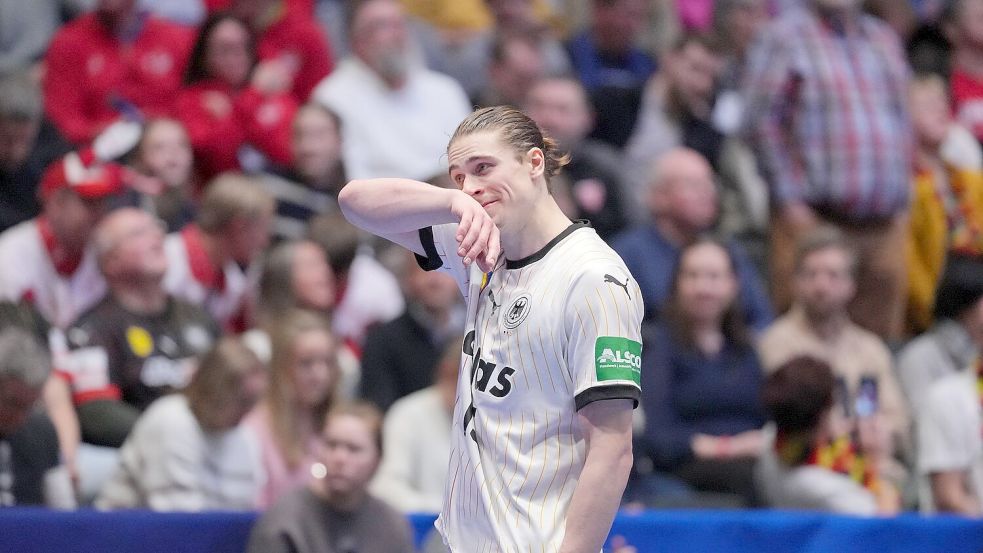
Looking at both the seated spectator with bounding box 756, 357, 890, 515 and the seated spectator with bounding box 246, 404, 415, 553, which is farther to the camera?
the seated spectator with bounding box 756, 357, 890, 515

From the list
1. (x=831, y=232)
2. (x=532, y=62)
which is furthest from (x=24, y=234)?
(x=831, y=232)

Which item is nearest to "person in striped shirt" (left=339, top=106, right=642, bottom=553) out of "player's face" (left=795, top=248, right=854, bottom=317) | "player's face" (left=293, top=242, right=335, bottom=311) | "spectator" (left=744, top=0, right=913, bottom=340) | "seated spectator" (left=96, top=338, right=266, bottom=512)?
"seated spectator" (left=96, top=338, right=266, bottom=512)

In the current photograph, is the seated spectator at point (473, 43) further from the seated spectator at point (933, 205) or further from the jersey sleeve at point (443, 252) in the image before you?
the jersey sleeve at point (443, 252)

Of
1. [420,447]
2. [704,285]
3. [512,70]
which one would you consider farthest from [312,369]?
[512,70]

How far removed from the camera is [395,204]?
3.71m

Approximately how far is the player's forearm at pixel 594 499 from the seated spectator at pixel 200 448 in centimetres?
283

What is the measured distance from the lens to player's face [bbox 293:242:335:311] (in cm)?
A: 712

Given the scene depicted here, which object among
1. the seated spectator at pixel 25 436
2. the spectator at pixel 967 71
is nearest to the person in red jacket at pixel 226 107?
the seated spectator at pixel 25 436

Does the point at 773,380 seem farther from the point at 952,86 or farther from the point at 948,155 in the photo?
the point at 952,86

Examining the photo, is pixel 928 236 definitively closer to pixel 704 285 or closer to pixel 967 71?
pixel 967 71

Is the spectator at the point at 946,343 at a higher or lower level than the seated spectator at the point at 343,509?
higher

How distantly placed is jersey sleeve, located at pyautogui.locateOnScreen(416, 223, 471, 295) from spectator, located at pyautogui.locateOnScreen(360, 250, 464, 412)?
312 centimetres

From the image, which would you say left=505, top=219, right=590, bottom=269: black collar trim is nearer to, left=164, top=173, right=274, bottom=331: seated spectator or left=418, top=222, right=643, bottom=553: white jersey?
left=418, top=222, right=643, bottom=553: white jersey

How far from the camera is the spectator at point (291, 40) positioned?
9195 mm
